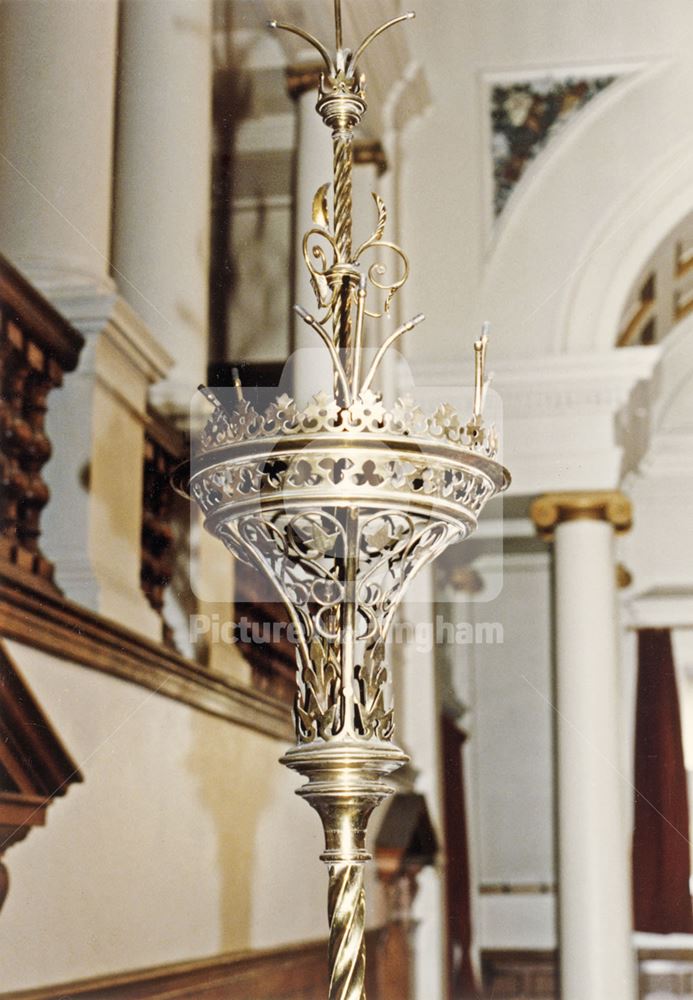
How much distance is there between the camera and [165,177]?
4.19 m

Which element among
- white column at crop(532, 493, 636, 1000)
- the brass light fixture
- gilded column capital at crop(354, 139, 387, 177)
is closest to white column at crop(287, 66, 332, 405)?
gilded column capital at crop(354, 139, 387, 177)

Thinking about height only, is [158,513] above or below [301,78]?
below

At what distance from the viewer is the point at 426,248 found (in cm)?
647

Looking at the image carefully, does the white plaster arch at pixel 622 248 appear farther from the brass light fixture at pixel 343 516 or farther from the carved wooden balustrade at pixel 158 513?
the brass light fixture at pixel 343 516

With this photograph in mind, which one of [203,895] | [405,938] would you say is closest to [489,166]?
[405,938]

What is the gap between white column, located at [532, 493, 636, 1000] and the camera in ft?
20.1

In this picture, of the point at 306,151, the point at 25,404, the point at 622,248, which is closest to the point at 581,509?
the point at 622,248

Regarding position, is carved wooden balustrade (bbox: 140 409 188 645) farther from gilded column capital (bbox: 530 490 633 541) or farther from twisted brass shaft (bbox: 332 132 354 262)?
gilded column capital (bbox: 530 490 633 541)

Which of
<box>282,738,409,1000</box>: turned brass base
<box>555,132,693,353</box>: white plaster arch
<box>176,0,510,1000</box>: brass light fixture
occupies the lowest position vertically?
<box>282,738,409,1000</box>: turned brass base

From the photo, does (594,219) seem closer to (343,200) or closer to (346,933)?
(343,200)

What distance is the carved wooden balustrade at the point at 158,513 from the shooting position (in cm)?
363

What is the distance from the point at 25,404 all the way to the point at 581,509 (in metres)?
3.92

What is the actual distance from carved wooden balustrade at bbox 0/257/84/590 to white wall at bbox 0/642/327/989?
293 mm

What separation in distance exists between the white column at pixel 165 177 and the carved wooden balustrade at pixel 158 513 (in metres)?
0.26
